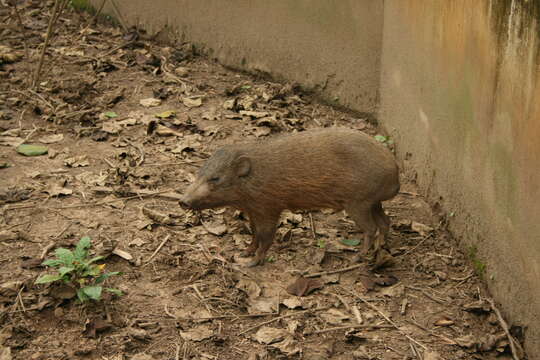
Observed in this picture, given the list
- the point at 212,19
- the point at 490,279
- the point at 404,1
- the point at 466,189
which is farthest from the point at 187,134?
the point at 490,279

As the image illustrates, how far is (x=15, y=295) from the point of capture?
14.6 ft

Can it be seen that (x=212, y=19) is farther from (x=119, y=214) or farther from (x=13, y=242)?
(x=13, y=242)

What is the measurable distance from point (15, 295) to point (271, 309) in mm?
1638

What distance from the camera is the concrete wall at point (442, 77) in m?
4.15

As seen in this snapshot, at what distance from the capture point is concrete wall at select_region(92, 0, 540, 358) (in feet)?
13.6

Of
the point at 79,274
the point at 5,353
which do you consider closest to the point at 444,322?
the point at 79,274

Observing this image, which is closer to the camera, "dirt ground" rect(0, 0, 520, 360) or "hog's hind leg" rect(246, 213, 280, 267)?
"dirt ground" rect(0, 0, 520, 360)

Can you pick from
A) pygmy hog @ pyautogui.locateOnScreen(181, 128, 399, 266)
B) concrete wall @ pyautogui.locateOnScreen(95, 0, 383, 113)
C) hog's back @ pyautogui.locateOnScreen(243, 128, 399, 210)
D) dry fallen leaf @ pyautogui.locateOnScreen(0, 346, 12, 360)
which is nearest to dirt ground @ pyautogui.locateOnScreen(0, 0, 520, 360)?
dry fallen leaf @ pyautogui.locateOnScreen(0, 346, 12, 360)

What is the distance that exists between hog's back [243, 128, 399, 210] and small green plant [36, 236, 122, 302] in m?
1.25

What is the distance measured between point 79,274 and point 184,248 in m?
0.99

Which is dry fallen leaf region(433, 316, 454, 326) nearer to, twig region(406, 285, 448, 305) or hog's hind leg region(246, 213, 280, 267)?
twig region(406, 285, 448, 305)

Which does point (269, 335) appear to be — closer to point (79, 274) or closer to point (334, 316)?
point (334, 316)

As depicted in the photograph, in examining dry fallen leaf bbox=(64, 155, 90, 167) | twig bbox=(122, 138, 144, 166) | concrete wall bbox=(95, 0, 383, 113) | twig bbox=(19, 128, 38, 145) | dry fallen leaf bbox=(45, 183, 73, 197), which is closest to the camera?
dry fallen leaf bbox=(45, 183, 73, 197)

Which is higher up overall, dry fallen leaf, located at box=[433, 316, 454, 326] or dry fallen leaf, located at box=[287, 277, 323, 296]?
dry fallen leaf, located at box=[287, 277, 323, 296]
